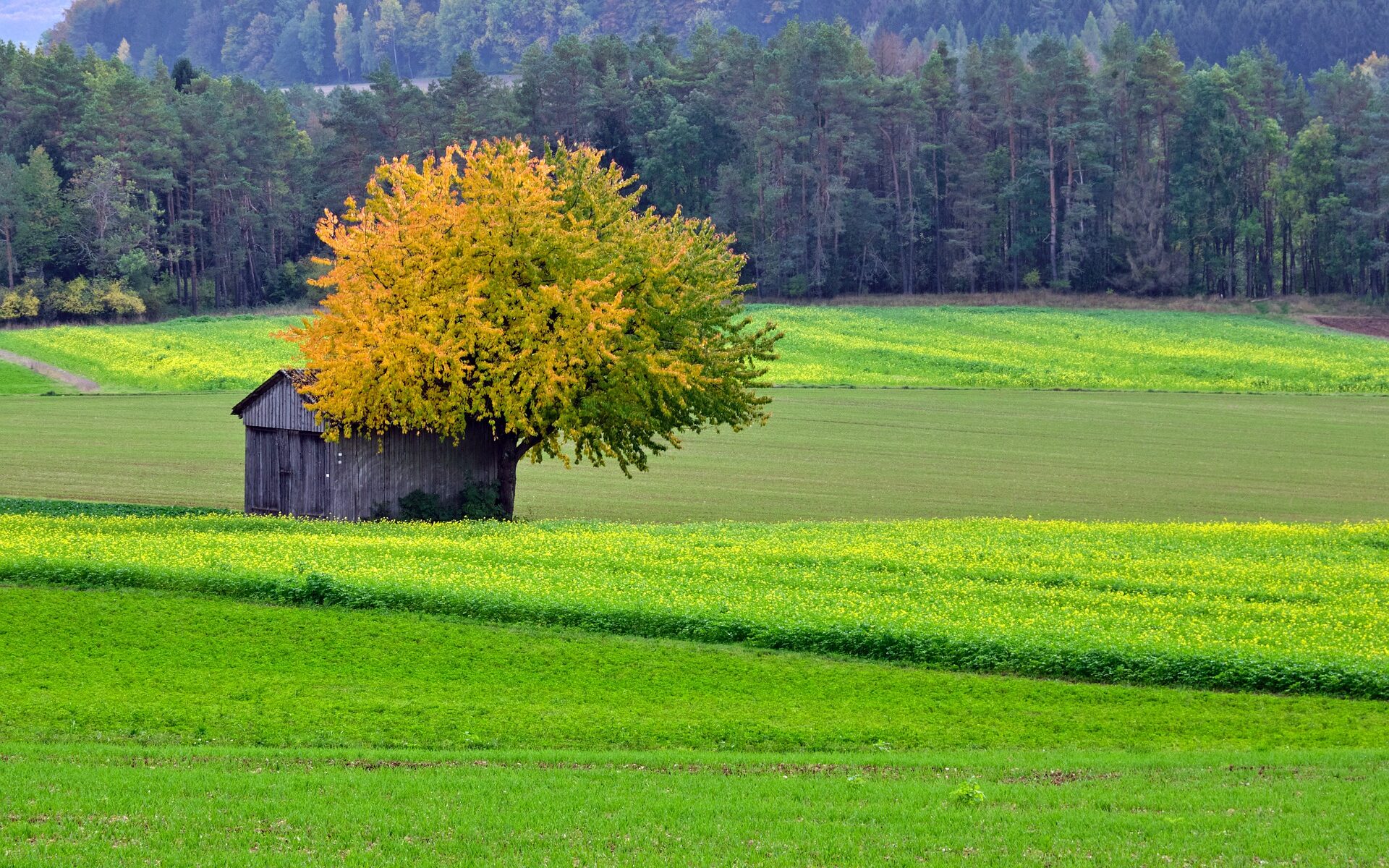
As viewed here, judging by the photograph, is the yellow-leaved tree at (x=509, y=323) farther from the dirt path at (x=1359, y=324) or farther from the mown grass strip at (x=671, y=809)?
the dirt path at (x=1359, y=324)

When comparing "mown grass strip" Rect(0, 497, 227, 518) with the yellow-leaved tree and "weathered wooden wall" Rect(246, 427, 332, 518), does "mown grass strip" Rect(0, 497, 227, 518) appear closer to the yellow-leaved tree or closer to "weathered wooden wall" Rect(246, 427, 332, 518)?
"weathered wooden wall" Rect(246, 427, 332, 518)

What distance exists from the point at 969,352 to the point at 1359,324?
1320 inches

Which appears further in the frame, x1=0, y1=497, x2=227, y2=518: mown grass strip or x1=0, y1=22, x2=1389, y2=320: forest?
x1=0, y1=22, x2=1389, y2=320: forest

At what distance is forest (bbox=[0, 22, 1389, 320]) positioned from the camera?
120375mm

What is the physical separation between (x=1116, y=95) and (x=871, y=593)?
108 meters

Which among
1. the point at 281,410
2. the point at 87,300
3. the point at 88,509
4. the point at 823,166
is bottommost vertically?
the point at 88,509

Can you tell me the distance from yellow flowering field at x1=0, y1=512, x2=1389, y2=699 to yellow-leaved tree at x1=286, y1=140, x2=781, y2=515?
138 inches

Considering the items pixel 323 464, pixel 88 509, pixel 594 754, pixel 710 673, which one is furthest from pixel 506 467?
pixel 594 754

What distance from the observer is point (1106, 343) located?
94.1 meters

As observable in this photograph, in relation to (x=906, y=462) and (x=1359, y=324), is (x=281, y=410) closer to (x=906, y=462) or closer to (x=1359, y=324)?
(x=906, y=462)

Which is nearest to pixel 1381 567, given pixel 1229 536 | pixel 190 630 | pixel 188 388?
pixel 1229 536

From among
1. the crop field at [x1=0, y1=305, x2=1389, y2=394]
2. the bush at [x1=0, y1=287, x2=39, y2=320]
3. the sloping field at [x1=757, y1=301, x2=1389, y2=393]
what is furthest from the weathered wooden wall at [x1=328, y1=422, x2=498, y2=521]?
the bush at [x1=0, y1=287, x2=39, y2=320]

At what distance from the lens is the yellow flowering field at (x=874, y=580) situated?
22719 mm

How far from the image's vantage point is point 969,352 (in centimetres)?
9181
